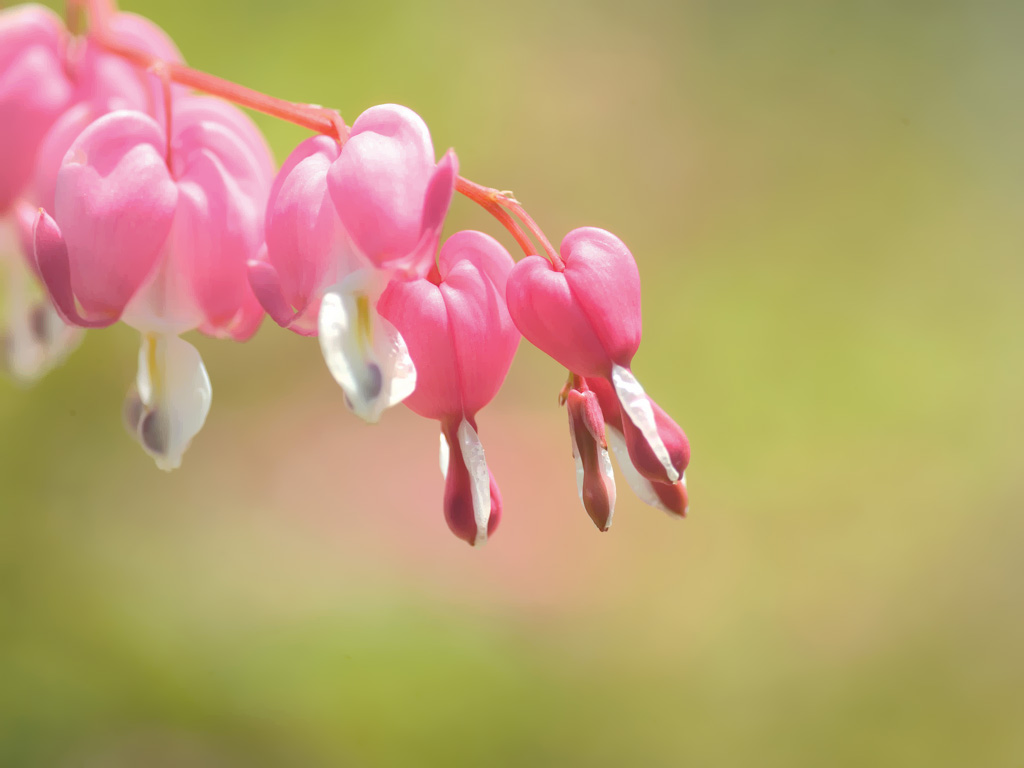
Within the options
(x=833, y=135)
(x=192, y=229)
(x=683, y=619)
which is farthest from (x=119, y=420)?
(x=833, y=135)

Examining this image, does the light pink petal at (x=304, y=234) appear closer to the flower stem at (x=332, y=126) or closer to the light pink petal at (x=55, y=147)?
the flower stem at (x=332, y=126)

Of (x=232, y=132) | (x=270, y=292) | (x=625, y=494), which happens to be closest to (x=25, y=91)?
(x=232, y=132)

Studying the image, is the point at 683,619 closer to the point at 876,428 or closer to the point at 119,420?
the point at 876,428

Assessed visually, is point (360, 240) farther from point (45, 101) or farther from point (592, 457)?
point (45, 101)

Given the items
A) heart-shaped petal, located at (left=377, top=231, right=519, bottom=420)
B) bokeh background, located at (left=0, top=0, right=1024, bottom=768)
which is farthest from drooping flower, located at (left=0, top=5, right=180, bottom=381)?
bokeh background, located at (left=0, top=0, right=1024, bottom=768)

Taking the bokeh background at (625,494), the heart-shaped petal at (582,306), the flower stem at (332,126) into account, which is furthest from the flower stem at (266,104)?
the bokeh background at (625,494)

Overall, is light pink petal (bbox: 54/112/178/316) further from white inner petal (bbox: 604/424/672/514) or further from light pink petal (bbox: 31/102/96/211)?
white inner petal (bbox: 604/424/672/514)

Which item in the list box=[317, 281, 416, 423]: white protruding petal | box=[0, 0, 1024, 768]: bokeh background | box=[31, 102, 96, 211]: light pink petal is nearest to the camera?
box=[317, 281, 416, 423]: white protruding petal
